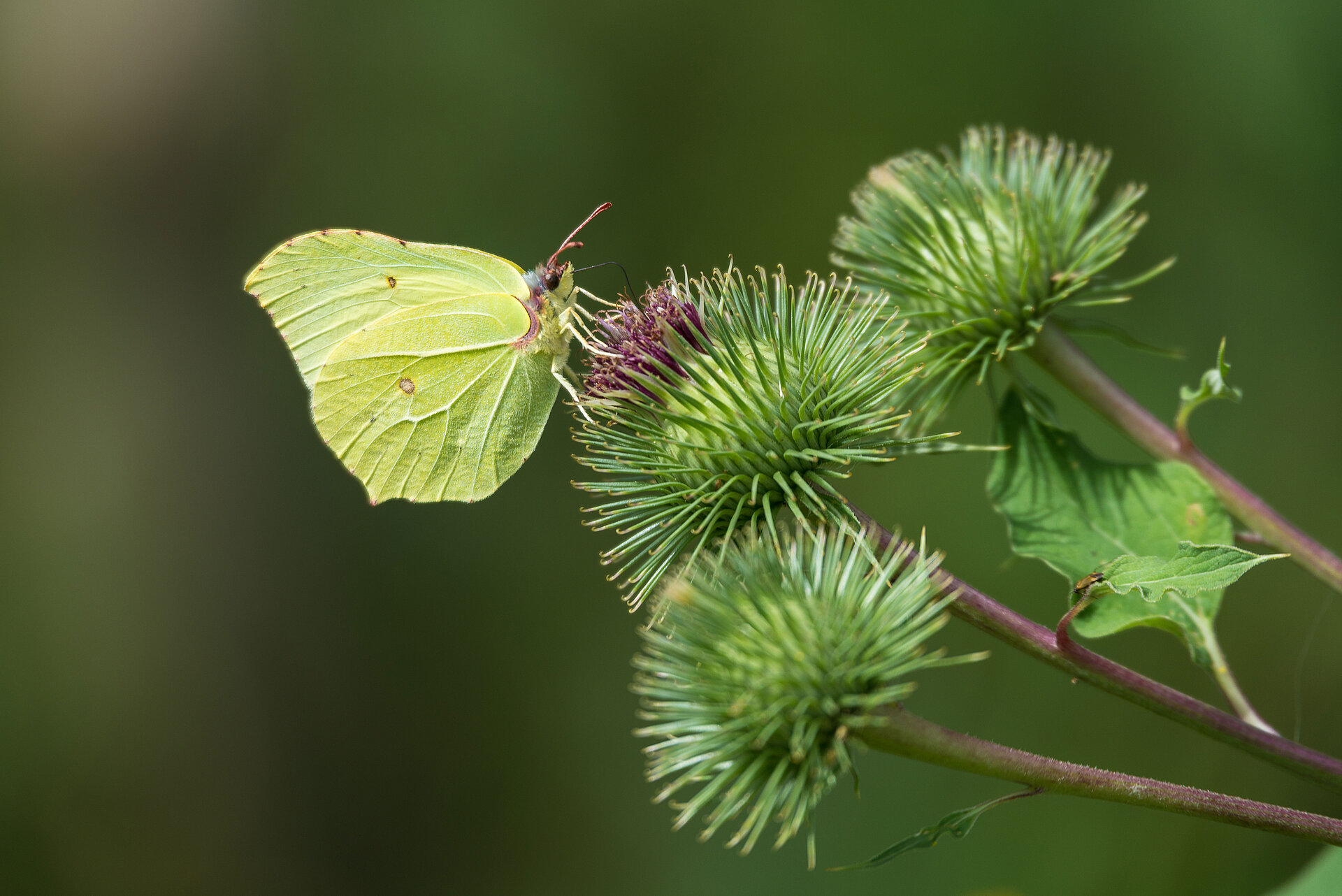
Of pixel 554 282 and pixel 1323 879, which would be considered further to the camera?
pixel 554 282

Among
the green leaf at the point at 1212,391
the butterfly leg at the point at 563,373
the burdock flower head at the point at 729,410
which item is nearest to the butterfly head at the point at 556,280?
the butterfly leg at the point at 563,373

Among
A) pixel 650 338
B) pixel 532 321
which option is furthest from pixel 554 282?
pixel 650 338

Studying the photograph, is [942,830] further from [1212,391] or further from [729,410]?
[1212,391]

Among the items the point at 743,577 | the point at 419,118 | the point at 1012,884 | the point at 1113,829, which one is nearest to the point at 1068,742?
the point at 1113,829

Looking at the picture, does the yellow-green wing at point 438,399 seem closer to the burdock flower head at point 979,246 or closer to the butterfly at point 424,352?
the butterfly at point 424,352

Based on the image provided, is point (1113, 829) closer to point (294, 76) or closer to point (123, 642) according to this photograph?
point (123, 642)

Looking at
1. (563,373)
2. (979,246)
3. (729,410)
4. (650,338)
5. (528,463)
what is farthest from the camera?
(528,463)

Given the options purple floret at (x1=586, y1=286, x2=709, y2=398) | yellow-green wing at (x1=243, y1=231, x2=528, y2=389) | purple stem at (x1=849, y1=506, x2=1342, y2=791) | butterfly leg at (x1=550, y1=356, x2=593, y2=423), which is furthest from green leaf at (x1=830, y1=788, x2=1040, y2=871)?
yellow-green wing at (x1=243, y1=231, x2=528, y2=389)

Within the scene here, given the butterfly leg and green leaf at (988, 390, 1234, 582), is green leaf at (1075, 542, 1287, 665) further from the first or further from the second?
the butterfly leg
